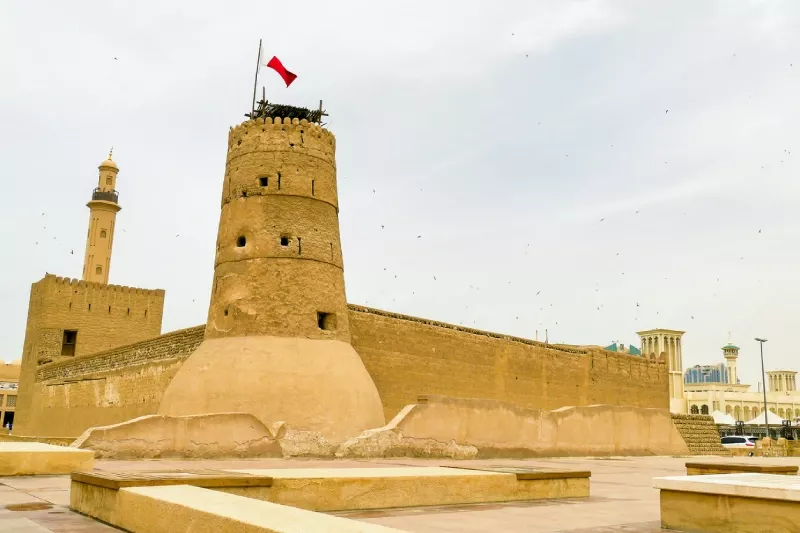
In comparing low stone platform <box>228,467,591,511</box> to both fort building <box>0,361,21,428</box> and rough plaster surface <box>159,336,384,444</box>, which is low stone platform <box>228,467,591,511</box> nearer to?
rough plaster surface <box>159,336,384,444</box>

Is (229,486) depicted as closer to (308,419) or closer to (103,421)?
(308,419)

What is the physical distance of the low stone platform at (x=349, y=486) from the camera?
578cm

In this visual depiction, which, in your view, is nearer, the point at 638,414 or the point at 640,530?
the point at 640,530

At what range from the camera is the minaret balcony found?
1503 inches

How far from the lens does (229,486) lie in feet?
19.7

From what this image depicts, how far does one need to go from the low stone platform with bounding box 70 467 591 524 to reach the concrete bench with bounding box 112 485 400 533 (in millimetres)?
328

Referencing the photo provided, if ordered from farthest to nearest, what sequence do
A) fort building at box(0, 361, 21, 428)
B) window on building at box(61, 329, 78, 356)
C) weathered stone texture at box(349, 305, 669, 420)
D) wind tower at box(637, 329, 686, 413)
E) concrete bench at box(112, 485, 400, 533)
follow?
wind tower at box(637, 329, 686, 413) → fort building at box(0, 361, 21, 428) → window on building at box(61, 329, 78, 356) → weathered stone texture at box(349, 305, 669, 420) → concrete bench at box(112, 485, 400, 533)

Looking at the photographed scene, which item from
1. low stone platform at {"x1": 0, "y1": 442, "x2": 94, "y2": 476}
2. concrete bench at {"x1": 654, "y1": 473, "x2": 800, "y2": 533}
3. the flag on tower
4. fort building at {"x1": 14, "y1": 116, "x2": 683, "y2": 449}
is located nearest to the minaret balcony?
fort building at {"x1": 14, "y1": 116, "x2": 683, "y2": 449}

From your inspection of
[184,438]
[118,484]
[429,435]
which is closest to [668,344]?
[429,435]

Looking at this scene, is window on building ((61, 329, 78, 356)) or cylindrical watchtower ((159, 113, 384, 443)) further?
window on building ((61, 329, 78, 356))

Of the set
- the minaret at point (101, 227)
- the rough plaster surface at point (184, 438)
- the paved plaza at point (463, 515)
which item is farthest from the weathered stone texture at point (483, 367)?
the minaret at point (101, 227)

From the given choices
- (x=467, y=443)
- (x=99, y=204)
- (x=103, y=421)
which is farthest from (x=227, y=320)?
(x=99, y=204)

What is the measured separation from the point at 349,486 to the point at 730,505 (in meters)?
3.12

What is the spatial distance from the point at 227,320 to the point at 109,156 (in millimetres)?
26053
